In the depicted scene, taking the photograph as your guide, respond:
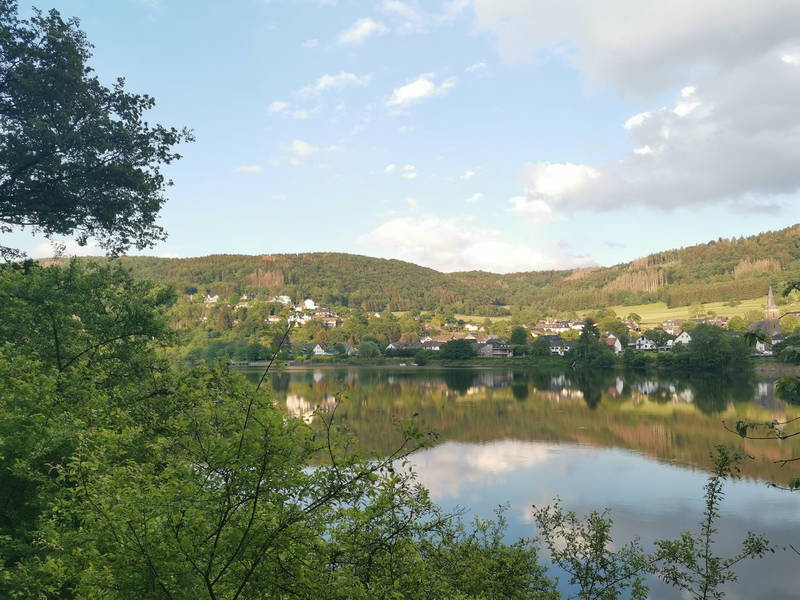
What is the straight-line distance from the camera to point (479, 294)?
7864 inches

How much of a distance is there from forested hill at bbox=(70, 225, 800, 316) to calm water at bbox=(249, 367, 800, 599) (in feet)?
296

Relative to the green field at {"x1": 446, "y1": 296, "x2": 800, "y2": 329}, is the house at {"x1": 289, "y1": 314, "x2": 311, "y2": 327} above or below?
above

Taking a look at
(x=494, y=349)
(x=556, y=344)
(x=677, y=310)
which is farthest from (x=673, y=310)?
(x=494, y=349)

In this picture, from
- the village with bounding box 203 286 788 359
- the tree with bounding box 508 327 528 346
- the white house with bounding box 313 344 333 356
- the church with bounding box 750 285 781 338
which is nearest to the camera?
the church with bounding box 750 285 781 338

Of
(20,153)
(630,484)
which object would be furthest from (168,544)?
(630,484)

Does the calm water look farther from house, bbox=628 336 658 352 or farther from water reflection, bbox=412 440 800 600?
house, bbox=628 336 658 352

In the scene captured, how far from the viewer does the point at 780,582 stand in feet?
45.1

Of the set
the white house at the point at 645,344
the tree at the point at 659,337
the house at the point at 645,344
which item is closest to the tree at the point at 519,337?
the house at the point at 645,344

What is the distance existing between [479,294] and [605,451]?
17271cm

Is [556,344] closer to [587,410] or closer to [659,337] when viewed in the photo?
[659,337]

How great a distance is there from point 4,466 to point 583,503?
1715 cm

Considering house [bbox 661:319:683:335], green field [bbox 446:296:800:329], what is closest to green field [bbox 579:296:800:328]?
green field [bbox 446:296:800:329]

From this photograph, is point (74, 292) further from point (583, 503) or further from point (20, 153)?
point (583, 503)

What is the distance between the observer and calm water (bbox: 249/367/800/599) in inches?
660
